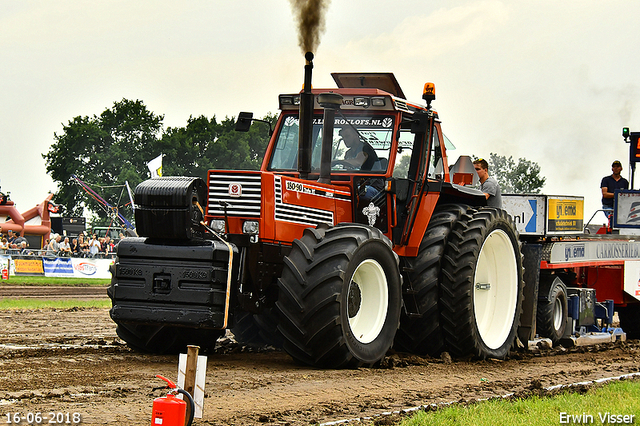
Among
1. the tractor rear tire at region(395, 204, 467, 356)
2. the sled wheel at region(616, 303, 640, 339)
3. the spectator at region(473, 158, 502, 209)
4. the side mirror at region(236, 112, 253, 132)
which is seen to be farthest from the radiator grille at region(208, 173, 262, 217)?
the sled wheel at region(616, 303, 640, 339)

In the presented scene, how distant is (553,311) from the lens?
12.5m

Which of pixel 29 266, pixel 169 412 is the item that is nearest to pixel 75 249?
pixel 29 266

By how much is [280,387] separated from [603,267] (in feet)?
30.4

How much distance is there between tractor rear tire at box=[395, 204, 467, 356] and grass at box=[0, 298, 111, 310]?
33.6ft

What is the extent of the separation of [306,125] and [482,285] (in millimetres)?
3163

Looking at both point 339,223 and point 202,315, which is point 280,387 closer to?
point 202,315

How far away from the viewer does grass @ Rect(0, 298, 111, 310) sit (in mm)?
17484

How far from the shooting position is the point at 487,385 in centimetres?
782

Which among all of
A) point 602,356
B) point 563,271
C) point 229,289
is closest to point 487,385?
point 229,289

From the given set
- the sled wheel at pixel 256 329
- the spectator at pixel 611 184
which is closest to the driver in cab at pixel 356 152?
the sled wheel at pixel 256 329

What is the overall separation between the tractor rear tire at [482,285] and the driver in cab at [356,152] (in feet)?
4.29

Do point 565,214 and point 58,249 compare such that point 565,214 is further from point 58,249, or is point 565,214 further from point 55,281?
point 58,249

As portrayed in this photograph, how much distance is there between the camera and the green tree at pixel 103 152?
6231 cm

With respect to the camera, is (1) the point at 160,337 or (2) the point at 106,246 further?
(2) the point at 106,246
